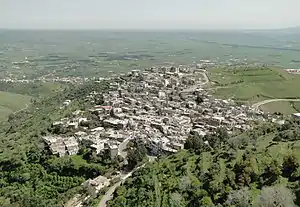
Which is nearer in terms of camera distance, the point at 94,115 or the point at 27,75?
the point at 94,115

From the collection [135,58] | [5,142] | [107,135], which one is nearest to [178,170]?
[107,135]

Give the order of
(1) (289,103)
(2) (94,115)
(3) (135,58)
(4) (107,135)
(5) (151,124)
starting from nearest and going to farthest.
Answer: (4) (107,135), (5) (151,124), (2) (94,115), (1) (289,103), (3) (135,58)

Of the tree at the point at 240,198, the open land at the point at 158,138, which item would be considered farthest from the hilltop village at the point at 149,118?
the tree at the point at 240,198

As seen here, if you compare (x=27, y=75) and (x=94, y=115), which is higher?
(x=94, y=115)

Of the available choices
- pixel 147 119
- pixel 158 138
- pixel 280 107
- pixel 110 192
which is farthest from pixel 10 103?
pixel 110 192

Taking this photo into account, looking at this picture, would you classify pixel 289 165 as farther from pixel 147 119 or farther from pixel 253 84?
pixel 253 84

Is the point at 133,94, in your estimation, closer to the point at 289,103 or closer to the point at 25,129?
the point at 25,129

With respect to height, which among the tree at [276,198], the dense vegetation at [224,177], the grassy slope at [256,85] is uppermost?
the tree at [276,198]

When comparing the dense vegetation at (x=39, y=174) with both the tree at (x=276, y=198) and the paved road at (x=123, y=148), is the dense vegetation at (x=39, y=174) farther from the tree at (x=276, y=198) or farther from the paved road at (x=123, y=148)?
the tree at (x=276, y=198)
